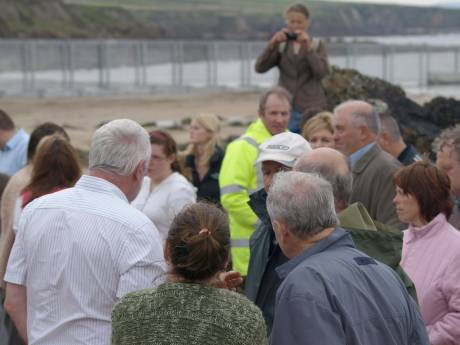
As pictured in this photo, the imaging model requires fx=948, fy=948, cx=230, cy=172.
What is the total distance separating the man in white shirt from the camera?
13.9 ft

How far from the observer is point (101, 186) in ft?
14.5

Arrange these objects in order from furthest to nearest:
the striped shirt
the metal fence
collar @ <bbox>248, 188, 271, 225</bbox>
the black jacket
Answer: the metal fence → the black jacket → collar @ <bbox>248, 188, 271, 225</bbox> → the striped shirt

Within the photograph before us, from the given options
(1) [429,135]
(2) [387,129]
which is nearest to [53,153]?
(2) [387,129]

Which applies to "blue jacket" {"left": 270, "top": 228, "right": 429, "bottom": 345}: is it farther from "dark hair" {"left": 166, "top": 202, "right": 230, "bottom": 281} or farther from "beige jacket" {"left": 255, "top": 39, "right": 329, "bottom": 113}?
"beige jacket" {"left": 255, "top": 39, "right": 329, "bottom": 113}

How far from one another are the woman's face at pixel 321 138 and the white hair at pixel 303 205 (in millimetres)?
3349

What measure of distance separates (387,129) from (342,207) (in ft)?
9.98

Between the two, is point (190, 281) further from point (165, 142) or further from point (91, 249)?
point (165, 142)

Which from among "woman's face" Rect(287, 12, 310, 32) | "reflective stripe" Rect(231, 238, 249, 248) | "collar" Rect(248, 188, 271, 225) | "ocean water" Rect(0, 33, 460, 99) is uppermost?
"woman's face" Rect(287, 12, 310, 32)

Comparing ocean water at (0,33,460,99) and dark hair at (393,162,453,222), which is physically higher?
dark hair at (393,162,453,222)

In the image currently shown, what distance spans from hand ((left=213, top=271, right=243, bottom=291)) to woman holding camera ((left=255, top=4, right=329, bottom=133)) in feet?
21.0

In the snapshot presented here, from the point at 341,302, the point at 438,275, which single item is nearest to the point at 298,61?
the point at 438,275

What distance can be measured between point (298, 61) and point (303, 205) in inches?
268

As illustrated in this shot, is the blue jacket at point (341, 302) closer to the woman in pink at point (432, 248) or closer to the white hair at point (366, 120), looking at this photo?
the woman in pink at point (432, 248)

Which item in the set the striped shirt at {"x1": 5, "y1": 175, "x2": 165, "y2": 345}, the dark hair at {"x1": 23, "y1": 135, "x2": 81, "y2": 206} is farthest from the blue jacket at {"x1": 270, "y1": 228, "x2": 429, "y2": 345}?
the dark hair at {"x1": 23, "y1": 135, "x2": 81, "y2": 206}
